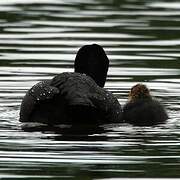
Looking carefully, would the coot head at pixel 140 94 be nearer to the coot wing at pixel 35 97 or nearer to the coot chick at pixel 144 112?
the coot chick at pixel 144 112

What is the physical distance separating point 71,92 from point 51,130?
55cm

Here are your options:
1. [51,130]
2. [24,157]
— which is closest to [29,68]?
[51,130]

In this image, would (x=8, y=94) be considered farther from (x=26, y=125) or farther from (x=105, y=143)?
(x=105, y=143)

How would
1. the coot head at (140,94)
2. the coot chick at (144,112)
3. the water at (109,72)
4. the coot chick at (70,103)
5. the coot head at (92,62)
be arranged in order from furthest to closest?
the coot head at (92,62) → the coot head at (140,94) → the coot chick at (144,112) → the coot chick at (70,103) → the water at (109,72)

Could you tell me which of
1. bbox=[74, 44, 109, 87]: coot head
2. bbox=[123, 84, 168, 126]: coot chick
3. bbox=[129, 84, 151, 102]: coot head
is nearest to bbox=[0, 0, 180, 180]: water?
bbox=[123, 84, 168, 126]: coot chick

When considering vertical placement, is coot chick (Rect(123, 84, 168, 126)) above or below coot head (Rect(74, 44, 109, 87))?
below

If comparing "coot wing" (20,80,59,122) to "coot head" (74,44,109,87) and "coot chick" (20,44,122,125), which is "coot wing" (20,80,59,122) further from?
"coot head" (74,44,109,87)

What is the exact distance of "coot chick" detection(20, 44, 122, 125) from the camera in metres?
13.8

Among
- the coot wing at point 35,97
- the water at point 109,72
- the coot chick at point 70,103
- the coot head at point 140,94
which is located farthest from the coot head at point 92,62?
the coot wing at point 35,97

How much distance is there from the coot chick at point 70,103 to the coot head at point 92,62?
2.73ft

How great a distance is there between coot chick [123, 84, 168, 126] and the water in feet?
0.58

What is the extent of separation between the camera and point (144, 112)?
14672 mm

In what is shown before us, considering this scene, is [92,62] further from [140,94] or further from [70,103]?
[70,103]

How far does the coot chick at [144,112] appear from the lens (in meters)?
14.6
